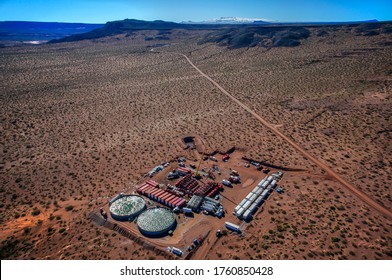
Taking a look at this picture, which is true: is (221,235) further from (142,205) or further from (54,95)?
(54,95)

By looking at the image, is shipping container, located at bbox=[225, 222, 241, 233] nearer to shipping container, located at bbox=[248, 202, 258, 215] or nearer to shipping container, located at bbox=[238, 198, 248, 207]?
shipping container, located at bbox=[248, 202, 258, 215]

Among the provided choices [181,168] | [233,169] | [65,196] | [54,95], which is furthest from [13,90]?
[233,169]

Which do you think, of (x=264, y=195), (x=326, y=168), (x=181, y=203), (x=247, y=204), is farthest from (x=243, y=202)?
(x=326, y=168)

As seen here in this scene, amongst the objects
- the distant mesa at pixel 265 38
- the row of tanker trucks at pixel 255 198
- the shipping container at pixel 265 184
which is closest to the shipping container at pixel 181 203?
the row of tanker trucks at pixel 255 198

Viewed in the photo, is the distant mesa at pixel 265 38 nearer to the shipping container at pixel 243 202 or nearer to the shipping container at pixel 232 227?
the shipping container at pixel 243 202

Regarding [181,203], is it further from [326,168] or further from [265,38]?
[265,38]
